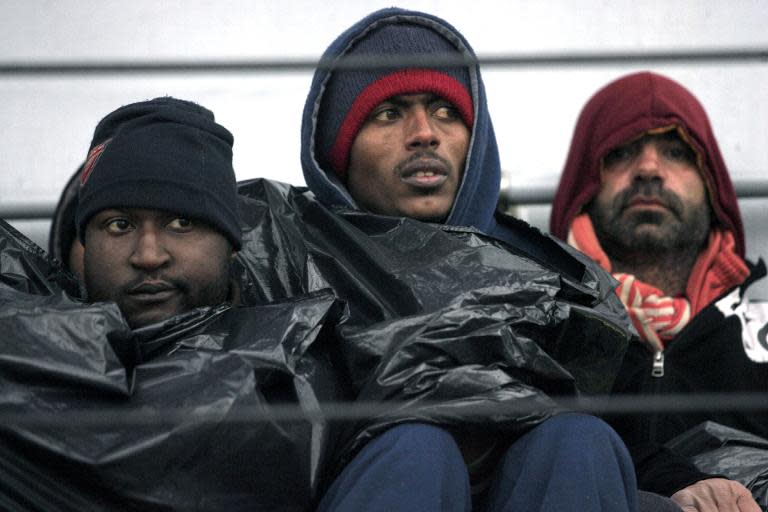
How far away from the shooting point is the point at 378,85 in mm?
2139

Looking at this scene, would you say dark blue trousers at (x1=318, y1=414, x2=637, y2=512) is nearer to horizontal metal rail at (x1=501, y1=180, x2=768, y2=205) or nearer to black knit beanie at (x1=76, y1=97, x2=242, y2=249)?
black knit beanie at (x1=76, y1=97, x2=242, y2=249)

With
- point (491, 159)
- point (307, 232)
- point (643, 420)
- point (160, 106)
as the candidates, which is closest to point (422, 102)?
point (491, 159)

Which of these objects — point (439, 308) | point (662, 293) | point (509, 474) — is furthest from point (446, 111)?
point (509, 474)

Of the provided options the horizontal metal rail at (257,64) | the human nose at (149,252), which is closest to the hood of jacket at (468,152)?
the human nose at (149,252)

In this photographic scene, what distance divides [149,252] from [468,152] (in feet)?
1.89

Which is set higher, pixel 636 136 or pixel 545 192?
pixel 636 136

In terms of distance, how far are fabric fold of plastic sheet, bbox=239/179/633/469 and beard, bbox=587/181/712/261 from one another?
1.44 feet

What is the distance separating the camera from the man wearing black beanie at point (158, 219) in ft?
5.76

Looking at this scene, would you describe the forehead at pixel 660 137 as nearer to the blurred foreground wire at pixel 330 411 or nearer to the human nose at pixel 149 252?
the blurred foreground wire at pixel 330 411

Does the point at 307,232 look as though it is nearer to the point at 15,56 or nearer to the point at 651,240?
the point at 651,240

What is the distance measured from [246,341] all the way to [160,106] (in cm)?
37

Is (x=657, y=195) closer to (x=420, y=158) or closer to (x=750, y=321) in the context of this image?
(x=750, y=321)

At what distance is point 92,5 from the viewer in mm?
2709

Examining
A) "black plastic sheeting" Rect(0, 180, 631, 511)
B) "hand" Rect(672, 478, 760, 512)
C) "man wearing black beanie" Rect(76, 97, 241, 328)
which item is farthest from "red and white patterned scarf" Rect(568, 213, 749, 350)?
"man wearing black beanie" Rect(76, 97, 241, 328)
